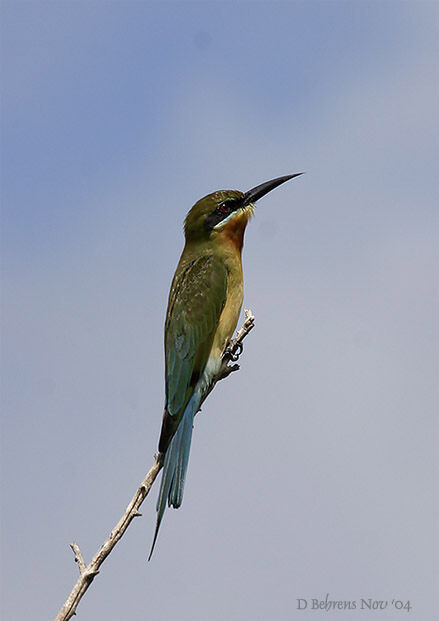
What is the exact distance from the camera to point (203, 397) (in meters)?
4.79

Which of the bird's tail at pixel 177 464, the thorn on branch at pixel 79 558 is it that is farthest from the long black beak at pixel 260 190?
the thorn on branch at pixel 79 558

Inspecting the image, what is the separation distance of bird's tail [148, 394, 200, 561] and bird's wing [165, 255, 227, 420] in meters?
0.06

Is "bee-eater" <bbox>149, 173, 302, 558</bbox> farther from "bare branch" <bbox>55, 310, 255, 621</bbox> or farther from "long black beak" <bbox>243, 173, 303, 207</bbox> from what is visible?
"bare branch" <bbox>55, 310, 255, 621</bbox>

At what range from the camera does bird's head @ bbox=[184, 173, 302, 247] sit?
210 inches

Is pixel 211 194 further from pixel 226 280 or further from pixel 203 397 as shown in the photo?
pixel 203 397

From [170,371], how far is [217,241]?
37.5 inches

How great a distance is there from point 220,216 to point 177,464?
5.57 ft

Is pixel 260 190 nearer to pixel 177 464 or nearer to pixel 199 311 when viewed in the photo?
pixel 199 311

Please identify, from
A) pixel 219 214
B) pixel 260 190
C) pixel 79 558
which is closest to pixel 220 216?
pixel 219 214

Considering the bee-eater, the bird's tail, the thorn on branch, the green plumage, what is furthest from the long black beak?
the thorn on branch

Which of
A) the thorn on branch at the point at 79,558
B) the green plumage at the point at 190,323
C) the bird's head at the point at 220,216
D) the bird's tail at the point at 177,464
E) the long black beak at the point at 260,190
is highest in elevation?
the long black beak at the point at 260,190

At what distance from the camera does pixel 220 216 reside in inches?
210

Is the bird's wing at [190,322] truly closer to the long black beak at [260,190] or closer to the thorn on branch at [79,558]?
the long black beak at [260,190]

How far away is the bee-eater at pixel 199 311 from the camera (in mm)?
4457
